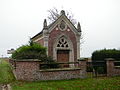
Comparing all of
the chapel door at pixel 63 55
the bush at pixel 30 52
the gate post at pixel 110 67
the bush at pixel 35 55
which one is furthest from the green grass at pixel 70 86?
the chapel door at pixel 63 55

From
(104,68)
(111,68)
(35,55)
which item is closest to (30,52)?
(35,55)

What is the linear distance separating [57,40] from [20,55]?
8.70 metres

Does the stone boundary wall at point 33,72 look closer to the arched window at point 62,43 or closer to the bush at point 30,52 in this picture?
the bush at point 30,52

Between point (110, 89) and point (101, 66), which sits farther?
point (101, 66)

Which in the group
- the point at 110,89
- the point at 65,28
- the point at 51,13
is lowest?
the point at 110,89

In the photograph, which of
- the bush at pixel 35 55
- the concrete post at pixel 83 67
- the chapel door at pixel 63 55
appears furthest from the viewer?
the chapel door at pixel 63 55

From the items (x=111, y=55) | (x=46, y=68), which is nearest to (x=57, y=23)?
(x=111, y=55)

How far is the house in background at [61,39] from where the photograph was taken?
2377 cm

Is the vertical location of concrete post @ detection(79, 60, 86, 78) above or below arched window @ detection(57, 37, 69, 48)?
below

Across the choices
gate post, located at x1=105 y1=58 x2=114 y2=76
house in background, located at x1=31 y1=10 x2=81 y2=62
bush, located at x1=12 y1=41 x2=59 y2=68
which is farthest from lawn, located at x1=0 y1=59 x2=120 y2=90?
house in background, located at x1=31 y1=10 x2=81 y2=62

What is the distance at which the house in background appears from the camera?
78.0ft

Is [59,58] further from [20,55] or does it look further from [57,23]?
[20,55]

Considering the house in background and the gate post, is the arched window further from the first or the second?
the gate post

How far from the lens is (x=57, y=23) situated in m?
24.5
